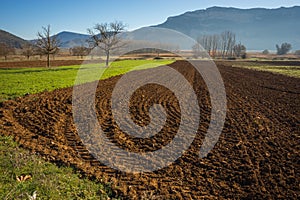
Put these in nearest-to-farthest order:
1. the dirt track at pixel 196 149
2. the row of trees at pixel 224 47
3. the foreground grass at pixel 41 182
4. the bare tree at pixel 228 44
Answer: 1. the foreground grass at pixel 41 182
2. the dirt track at pixel 196 149
3. the row of trees at pixel 224 47
4. the bare tree at pixel 228 44

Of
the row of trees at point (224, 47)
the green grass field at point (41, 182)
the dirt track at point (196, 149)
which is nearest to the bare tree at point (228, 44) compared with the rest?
the row of trees at point (224, 47)

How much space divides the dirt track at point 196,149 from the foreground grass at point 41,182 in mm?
401

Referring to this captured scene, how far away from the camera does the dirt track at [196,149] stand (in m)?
5.73

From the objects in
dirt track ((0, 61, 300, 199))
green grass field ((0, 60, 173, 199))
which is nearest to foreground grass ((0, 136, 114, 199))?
green grass field ((0, 60, 173, 199))

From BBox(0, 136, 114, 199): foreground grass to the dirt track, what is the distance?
1.31 feet

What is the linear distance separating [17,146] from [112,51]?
4266cm

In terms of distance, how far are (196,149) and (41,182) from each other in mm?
4831

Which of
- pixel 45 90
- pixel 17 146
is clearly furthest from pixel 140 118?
pixel 45 90

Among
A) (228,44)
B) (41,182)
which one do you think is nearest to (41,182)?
(41,182)

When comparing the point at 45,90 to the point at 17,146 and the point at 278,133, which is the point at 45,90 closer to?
the point at 17,146

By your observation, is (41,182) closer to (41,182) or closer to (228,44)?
(41,182)

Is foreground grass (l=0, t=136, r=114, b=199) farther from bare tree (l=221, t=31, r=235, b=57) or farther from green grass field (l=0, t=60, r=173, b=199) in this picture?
bare tree (l=221, t=31, r=235, b=57)

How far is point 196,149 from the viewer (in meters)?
7.98

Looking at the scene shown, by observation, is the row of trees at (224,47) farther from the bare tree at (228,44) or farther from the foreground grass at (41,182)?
the foreground grass at (41,182)
